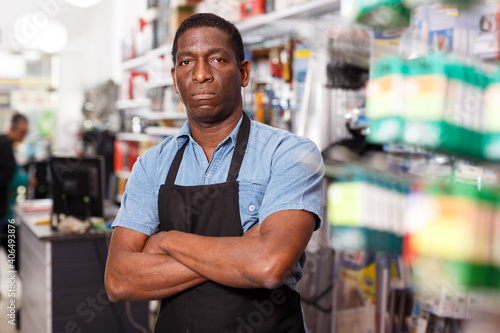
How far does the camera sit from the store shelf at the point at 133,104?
19.9 ft

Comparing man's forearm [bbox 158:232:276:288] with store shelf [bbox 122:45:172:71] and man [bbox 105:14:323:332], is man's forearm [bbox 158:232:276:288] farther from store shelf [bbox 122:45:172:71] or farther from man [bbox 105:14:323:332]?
store shelf [bbox 122:45:172:71]

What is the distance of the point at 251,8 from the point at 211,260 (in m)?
2.56

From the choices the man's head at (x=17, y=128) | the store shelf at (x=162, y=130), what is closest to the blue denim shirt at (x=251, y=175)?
the store shelf at (x=162, y=130)

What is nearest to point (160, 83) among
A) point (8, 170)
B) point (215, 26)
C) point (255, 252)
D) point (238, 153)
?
point (8, 170)

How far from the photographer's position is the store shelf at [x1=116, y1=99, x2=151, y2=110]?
605 cm

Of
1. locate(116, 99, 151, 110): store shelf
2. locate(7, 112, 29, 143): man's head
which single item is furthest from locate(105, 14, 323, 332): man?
locate(116, 99, 151, 110): store shelf

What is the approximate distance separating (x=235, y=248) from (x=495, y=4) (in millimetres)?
1041

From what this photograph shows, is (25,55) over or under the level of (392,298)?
over

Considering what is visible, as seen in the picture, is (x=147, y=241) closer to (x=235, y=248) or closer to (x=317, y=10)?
(x=235, y=248)

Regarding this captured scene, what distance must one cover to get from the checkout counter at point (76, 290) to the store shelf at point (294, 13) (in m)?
1.73

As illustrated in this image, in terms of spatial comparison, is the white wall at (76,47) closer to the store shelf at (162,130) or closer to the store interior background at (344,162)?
the store interior background at (344,162)

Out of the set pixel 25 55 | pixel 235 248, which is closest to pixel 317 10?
pixel 235 248

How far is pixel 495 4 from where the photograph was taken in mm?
1487

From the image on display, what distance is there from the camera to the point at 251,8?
354 centimetres
